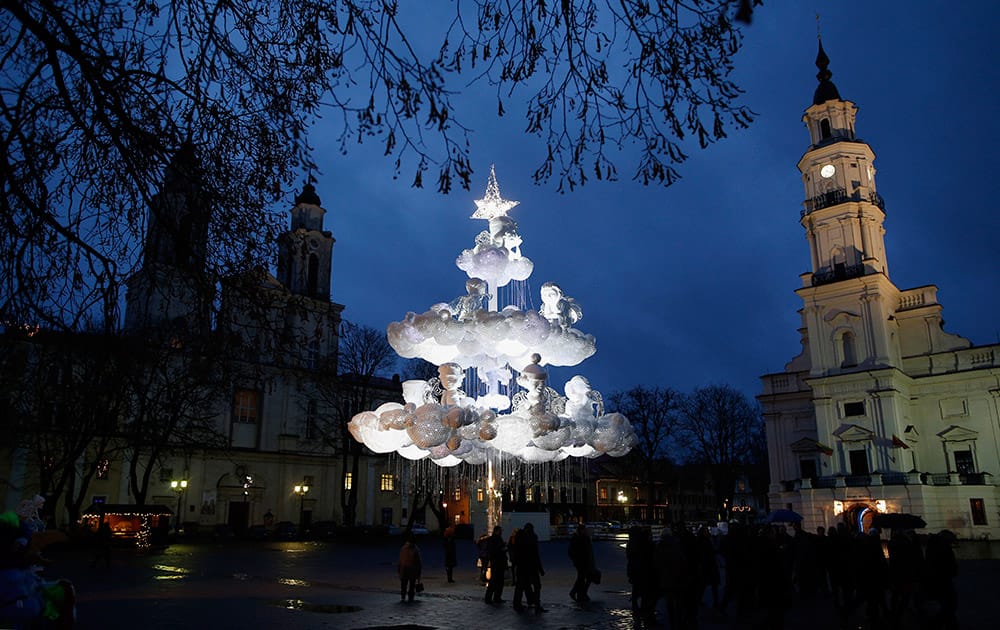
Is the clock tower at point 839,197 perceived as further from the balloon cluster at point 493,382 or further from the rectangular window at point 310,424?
the rectangular window at point 310,424

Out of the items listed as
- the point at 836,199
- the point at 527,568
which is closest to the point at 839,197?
the point at 836,199

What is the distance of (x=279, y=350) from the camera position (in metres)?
6.33

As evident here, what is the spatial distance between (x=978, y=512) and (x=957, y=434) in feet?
13.9

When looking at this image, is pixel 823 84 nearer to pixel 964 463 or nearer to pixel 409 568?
pixel 964 463

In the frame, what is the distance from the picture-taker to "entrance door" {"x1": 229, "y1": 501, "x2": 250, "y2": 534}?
153 ft

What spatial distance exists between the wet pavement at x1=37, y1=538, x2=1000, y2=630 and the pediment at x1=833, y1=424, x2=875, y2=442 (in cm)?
1521

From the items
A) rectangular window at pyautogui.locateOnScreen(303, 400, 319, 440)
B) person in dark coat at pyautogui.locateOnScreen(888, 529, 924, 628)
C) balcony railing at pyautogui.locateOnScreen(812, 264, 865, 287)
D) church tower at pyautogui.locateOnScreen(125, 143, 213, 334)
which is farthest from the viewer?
rectangular window at pyautogui.locateOnScreen(303, 400, 319, 440)

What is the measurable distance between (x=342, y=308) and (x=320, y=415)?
7.82 metres

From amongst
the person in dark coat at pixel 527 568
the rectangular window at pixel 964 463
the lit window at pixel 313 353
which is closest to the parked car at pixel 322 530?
the lit window at pixel 313 353

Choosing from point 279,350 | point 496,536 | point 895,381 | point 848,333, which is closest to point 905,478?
point 895,381

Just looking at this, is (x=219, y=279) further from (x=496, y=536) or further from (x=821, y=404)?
(x=821, y=404)

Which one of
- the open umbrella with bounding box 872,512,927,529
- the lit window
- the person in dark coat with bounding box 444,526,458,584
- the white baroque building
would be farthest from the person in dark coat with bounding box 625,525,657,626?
the white baroque building

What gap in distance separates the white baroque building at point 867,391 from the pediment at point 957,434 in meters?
0.05

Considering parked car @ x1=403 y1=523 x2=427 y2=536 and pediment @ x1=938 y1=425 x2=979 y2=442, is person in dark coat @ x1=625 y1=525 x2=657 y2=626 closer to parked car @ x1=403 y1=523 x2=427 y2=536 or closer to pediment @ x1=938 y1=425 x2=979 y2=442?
pediment @ x1=938 y1=425 x2=979 y2=442
